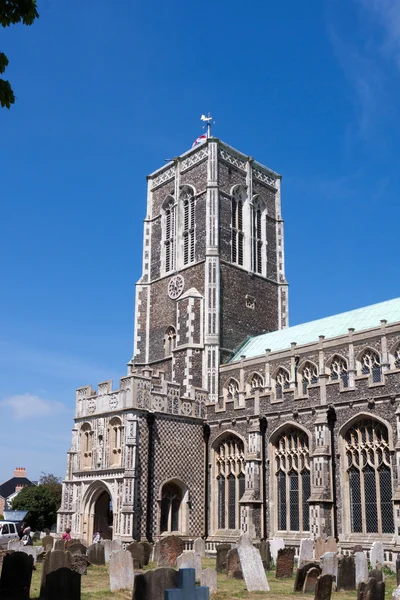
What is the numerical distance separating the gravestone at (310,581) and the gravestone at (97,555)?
26.4ft

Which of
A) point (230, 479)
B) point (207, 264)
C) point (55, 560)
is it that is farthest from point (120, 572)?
point (207, 264)

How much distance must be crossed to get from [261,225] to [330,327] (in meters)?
9.93

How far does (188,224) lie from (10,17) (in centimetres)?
2934

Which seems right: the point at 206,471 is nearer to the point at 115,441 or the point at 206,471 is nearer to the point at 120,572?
the point at 115,441

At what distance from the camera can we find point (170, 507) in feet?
88.9

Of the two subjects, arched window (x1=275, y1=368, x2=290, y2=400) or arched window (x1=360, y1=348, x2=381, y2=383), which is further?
arched window (x1=275, y1=368, x2=290, y2=400)

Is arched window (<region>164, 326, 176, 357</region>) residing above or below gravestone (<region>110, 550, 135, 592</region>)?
above

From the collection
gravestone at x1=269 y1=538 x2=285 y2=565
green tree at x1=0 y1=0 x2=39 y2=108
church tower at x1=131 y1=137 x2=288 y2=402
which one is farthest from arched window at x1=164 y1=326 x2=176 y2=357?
green tree at x1=0 y1=0 x2=39 y2=108

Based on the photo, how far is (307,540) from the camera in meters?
19.1

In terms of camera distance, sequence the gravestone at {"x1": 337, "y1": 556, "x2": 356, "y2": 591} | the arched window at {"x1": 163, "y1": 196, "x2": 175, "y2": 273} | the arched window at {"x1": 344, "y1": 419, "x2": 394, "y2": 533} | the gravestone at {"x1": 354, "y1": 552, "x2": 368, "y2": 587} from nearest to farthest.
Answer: the gravestone at {"x1": 337, "y1": 556, "x2": 356, "y2": 591}, the gravestone at {"x1": 354, "y1": 552, "x2": 368, "y2": 587}, the arched window at {"x1": 344, "y1": 419, "x2": 394, "y2": 533}, the arched window at {"x1": 163, "y1": 196, "x2": 175, "y2": 273}

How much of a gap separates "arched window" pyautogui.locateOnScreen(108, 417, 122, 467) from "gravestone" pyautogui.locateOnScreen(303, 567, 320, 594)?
43.4 feet

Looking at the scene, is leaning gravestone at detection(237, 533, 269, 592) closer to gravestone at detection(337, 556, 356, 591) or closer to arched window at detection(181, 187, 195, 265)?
gravestone at detection(337, 556, 356, 591)

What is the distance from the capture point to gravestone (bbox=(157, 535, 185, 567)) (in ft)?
61.0

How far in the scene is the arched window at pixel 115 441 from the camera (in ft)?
88.2
